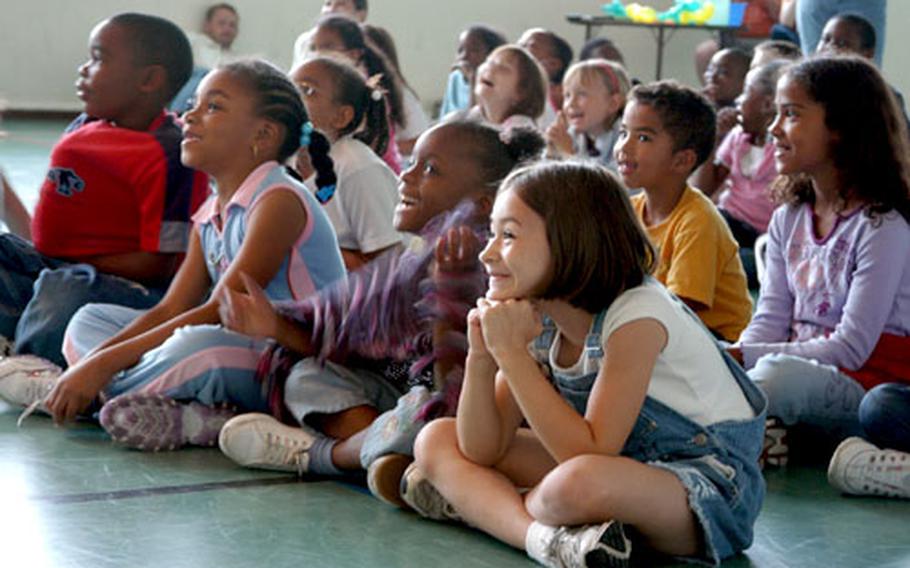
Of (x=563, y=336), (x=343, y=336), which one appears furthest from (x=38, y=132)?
(x=563, y=336)

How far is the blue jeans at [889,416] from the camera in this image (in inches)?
94.7

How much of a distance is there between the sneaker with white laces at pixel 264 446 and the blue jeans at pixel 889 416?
3.04 feet

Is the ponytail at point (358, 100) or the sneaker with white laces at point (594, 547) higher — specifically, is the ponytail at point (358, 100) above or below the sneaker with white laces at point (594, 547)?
above

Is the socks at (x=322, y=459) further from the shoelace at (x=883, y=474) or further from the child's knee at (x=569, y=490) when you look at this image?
the shoelace at (x=883, y=474)

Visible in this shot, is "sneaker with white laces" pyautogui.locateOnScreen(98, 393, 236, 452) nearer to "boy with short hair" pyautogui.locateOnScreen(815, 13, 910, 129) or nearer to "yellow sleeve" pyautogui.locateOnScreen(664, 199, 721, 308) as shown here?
"yellow sleeve" pyautogui.locateOnScreen(664, 199, 721, 308)

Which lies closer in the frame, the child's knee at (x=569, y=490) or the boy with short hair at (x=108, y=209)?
the child's knee at (x=569, y=490)

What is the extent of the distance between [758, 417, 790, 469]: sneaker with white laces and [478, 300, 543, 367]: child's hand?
2.72ft

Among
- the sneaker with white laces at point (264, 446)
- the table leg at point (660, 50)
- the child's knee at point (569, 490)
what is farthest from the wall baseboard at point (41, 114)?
the child's knee at point (569, 490)

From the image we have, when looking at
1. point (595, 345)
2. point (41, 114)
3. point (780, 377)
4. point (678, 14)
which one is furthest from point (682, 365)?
point (678, 14)

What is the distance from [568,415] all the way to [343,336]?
0.66 meters

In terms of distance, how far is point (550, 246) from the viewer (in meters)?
1.93

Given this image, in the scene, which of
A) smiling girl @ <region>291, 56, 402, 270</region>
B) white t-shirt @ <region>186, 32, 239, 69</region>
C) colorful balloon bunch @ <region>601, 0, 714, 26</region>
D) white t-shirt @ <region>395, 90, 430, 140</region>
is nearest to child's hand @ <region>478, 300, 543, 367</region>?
smiling girl @ <region>291, 56, 402, 270</region>

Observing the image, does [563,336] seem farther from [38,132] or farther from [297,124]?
[38,132]

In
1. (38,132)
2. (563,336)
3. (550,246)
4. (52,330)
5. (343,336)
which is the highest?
(550,246)
